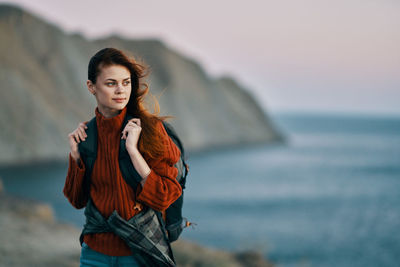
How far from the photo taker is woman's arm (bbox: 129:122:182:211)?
81.8 inches

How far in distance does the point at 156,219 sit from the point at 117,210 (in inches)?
8.0

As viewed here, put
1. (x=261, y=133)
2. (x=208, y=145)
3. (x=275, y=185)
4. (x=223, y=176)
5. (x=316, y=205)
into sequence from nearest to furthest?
(x=316, y=205)
(x=275, y=185)
(x=223, y=176)
(x=208, y=145)
(x=261, y=133)

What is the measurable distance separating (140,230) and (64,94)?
109 ft

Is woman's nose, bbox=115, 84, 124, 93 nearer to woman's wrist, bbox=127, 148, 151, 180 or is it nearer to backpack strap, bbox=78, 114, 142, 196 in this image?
backpack strap, bbox=78, 114, 142, 196

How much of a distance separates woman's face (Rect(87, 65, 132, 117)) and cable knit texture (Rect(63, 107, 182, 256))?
68 mm

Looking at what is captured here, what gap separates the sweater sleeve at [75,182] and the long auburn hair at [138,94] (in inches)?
14.3

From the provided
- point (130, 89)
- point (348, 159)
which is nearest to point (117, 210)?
point (130, 89)

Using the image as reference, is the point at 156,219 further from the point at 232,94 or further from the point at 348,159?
the point at 232,94

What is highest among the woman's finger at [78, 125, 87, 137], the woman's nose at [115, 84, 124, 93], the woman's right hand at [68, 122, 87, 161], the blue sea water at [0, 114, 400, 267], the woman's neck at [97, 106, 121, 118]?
the blue sea water at [0, 114, 400, 267]

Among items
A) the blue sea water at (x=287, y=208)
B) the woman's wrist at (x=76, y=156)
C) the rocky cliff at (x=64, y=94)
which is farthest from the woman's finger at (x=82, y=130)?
the rocky cliff at (x=64, y=94)

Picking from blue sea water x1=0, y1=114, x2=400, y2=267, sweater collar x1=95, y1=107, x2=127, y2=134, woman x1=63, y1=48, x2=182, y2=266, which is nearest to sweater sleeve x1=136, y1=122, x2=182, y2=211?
woman x1=63, y1=48, x2=182, y2=266

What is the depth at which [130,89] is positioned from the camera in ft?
7.45

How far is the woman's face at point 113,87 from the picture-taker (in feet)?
7.22

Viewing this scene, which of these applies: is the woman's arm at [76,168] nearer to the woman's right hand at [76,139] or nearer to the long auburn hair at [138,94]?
the woman's right hand at [76,139]
